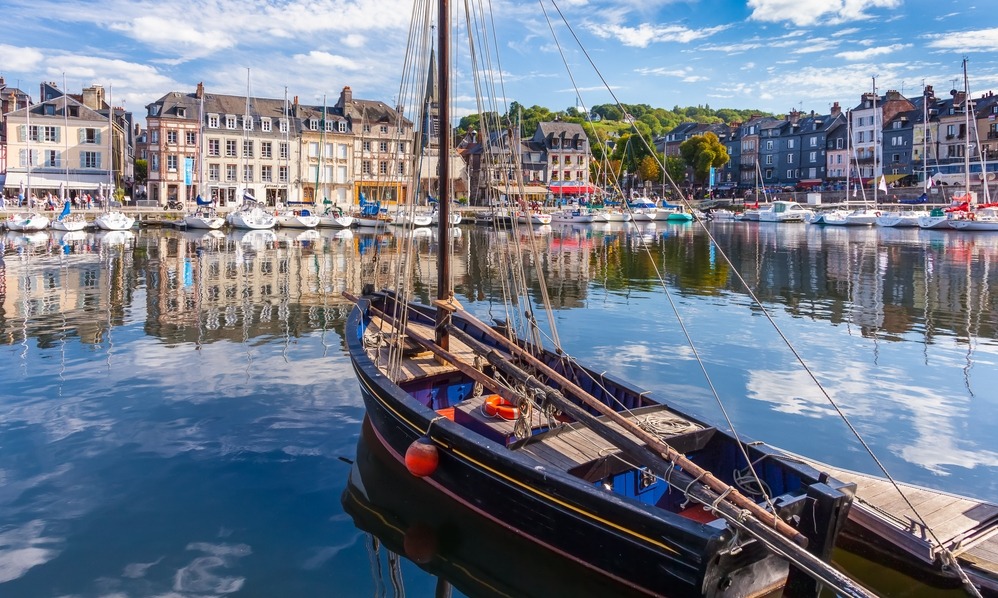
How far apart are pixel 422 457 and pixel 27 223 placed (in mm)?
64931

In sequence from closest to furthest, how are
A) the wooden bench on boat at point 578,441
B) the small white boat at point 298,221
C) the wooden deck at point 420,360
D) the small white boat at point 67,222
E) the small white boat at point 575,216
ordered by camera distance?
the wooden bench on boat at point 578,441
the wooden deck at point 420,360
the small white boat at point 67,222
the small white boat at point 298,221
the small white boat at point 575,216

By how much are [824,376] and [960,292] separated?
17.5 meters

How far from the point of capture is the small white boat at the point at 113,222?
64438 millimetres

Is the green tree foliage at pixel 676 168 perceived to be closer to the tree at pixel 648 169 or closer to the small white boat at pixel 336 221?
the tree at pixel 648 169

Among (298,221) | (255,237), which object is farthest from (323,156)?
(255,237)

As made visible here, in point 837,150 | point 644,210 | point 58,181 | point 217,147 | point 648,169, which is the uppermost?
point 837,150

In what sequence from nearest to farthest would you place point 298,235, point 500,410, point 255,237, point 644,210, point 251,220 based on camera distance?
1. point 500,410
2. point 255,237
3. point 298,235
4. point 251,220
5. point 644,210

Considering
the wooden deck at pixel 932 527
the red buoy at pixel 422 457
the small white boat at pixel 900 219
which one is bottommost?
the wooden deck at pixel 932 527

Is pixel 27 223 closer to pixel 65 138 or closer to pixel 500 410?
pixel 65 138

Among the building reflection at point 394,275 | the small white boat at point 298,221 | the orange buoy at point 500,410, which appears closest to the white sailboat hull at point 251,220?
the small white boat at point 298,221

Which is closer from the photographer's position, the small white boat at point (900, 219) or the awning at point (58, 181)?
the awning at point (58, 181)

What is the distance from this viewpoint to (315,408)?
14.2 m

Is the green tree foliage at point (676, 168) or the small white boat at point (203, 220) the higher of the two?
the green tree foliage at point (676, 168)

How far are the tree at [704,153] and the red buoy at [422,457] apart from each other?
10845 cm
